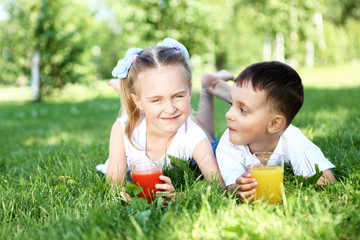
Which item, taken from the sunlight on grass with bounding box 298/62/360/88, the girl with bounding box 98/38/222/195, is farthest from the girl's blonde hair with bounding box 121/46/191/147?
the sunlight on grass with bounding box 298/62/360/88

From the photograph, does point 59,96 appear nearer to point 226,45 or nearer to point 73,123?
point 73,123

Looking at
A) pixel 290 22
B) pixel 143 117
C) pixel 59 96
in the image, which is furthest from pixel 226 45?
pixel 143 117

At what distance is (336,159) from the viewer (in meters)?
2.52

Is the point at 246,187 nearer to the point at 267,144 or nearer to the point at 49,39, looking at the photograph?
the point at 267,144

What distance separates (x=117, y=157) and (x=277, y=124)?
1136mm

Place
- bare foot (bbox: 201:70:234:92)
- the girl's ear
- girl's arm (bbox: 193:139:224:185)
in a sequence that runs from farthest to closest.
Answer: bare foot (bbox: 201:70:234:92)
the girl's ear
girl's arm (bbox: 193:139:224:185)

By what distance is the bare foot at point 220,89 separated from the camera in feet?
10.8

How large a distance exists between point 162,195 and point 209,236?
540mm

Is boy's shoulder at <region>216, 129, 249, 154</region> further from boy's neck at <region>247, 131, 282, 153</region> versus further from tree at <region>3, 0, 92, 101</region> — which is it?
tree at <region>3, 0, 92, 101</region>

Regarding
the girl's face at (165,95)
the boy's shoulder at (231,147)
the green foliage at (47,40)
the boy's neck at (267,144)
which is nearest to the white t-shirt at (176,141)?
the girl's face at (165,95)

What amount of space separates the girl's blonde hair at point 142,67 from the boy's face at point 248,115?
512mm

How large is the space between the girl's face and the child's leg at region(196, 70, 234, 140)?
2.67 ft

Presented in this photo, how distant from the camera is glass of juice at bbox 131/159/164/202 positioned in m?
2.16

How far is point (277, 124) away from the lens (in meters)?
2.23
